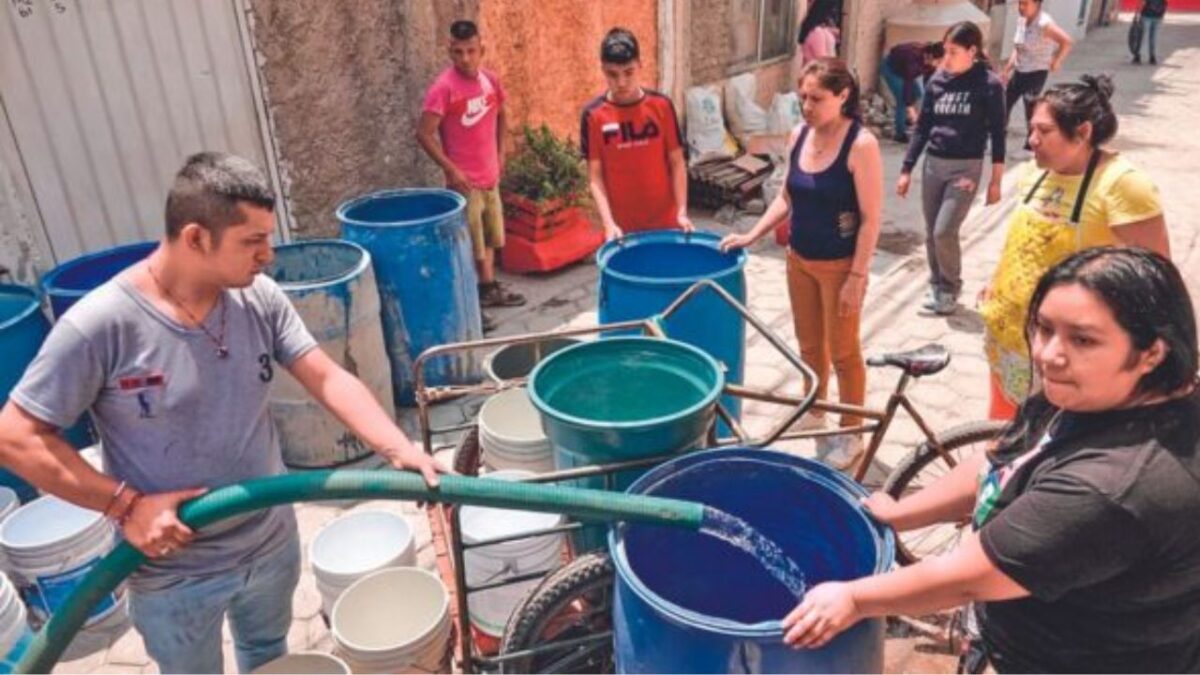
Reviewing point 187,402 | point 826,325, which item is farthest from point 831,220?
point 187,402

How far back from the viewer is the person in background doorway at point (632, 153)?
15.2 ft

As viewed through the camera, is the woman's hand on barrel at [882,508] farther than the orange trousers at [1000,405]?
No

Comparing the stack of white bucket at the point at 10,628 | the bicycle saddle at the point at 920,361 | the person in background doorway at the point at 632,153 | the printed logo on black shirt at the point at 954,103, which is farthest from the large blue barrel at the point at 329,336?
the printed logo on black shirt at the point at 954,103

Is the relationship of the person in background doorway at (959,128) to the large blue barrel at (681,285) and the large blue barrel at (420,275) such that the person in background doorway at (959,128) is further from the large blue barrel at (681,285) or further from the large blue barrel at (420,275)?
the large blue barrel at (420,275)

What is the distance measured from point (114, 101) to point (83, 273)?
114 cm

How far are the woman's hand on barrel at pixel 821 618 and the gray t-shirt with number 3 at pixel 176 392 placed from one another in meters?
1.57

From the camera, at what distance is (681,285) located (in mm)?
3559

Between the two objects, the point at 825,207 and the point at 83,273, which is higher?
the point at 825,207

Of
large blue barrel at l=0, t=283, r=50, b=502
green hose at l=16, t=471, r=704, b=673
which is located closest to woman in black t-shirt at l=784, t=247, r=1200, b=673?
green hose at l=16, t=471, r=704, b=673

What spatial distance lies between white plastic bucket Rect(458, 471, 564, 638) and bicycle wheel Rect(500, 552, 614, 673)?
0.27 m

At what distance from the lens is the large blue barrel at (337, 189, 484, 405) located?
4.85m

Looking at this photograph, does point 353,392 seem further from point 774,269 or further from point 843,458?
point 774,269

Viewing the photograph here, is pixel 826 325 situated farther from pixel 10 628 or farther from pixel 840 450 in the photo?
pixel 10 628

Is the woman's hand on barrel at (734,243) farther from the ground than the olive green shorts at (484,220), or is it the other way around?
the woman's hand on barrel at (734,243)
